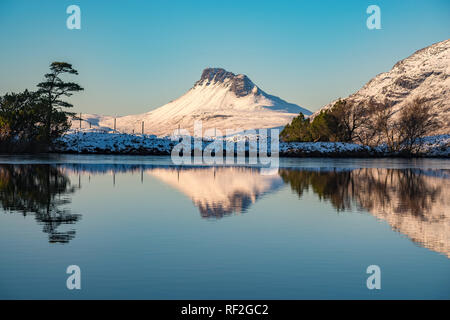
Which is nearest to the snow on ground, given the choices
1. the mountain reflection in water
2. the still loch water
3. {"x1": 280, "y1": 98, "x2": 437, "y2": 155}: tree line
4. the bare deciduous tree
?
{"x1": 280, "y1": 98, "x2": 437, "y2": 155}: tree line

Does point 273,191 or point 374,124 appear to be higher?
point 374,124

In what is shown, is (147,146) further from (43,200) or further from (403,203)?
(403,203)

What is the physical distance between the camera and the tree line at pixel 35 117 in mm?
51031

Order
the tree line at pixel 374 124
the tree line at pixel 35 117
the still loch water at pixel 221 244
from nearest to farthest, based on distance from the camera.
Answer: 1. the still loch water at pixel 221 244
2. the tree line at pixel 35 117
3. the tree line at pixel 374 124

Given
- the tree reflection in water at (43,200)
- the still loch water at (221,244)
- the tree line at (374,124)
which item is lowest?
the still loch water at (221,244)

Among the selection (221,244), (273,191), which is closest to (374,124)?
(273,191)

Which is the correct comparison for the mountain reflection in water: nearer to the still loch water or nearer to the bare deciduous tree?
the still loch water

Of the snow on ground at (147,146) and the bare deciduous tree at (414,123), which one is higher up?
the bare deciduous tree at (414,123)

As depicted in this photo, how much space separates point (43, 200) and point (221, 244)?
26.3ft

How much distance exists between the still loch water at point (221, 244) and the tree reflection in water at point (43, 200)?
31 millimetres

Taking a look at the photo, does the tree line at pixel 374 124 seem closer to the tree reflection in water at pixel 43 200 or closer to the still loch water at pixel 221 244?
the tree reflection in water at pixel 43 200

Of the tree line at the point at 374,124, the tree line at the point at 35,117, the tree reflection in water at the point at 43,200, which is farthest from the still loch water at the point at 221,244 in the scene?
the tree line at the point at 374,124

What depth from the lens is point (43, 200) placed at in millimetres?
16344
